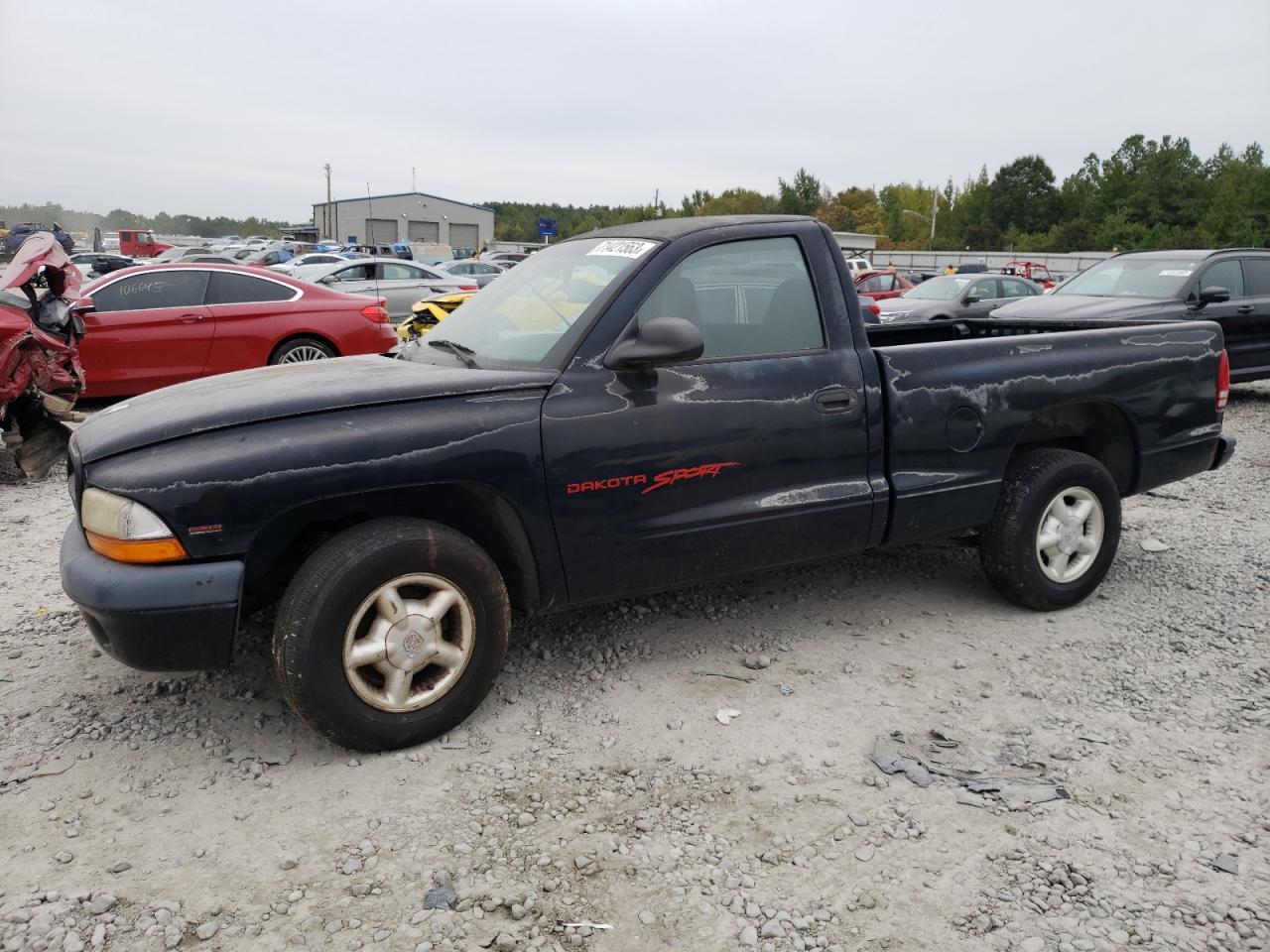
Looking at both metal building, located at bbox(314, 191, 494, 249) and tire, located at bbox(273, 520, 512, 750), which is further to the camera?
metal building, located at bbox(314, 191, 494, 249)

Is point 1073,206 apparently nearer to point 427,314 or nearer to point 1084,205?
point 1084,205

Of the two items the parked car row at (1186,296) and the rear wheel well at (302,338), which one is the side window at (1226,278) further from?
the rear wheel well at (302,338)

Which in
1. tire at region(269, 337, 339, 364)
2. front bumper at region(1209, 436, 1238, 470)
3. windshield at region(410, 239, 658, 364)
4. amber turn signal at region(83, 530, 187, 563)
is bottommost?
amber turn signal at region(83, 530, 187, 563)

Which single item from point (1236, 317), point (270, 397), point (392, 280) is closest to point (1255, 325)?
point (1236, 317)

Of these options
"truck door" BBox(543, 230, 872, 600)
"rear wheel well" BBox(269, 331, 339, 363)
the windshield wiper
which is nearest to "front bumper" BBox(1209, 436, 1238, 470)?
"truck door" BBox(543, 230, 872, 600)

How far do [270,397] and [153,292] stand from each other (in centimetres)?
715

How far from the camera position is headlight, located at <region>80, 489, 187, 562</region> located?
2.82 meters

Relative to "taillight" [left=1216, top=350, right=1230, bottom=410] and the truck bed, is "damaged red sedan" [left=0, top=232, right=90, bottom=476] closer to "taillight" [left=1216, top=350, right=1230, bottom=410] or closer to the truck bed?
the truck bed

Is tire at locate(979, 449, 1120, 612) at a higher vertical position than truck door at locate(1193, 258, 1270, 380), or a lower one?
lower

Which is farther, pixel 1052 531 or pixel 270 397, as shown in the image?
pixel 1052 531

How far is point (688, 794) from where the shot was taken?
299cm

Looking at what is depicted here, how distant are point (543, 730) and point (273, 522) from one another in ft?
3.90

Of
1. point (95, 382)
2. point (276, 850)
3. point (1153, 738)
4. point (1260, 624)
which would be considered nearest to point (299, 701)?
point (276, 850)

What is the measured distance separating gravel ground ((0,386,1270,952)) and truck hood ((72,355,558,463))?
3.17ft
